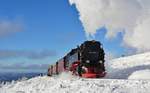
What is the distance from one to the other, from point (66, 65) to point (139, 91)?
75.9 feet

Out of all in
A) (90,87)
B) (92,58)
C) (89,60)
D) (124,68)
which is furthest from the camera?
(124,68)

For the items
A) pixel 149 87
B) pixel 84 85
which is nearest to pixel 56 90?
pixel 84 85

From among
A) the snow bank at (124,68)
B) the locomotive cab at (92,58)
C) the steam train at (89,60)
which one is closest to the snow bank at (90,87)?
the steam train at (89,60)

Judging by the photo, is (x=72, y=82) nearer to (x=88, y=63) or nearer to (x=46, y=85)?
(x=46, y=85)

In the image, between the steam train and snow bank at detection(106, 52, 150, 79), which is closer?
the steam train

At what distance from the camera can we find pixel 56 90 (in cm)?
2609

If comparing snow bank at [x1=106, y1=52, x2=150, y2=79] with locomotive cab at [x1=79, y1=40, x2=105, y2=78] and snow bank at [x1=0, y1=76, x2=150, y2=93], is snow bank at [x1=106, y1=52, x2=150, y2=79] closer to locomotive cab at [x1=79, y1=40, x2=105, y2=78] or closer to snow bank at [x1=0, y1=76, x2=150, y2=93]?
locomotive cab at [x1=79, y1=40, x2=105, y2=78]

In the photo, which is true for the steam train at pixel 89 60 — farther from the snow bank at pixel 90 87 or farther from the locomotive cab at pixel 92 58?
the snow bank at pixel 90 87

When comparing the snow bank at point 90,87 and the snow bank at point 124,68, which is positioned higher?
the snow bank at point 124,68

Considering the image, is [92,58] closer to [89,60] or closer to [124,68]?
[89,60]

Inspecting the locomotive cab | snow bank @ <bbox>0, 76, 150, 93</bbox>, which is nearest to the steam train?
the locomotive cab

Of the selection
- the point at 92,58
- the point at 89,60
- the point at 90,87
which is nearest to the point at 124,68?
the point at 92,58

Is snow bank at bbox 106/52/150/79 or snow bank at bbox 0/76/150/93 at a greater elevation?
snow bank at bbox 106/52/150/79

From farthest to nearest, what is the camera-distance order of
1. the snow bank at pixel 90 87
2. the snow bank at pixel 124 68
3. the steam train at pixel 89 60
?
the snow bank at pixel 124 68 < the steam train at pixel 89 60 < the snow bank at pixel 90 87
